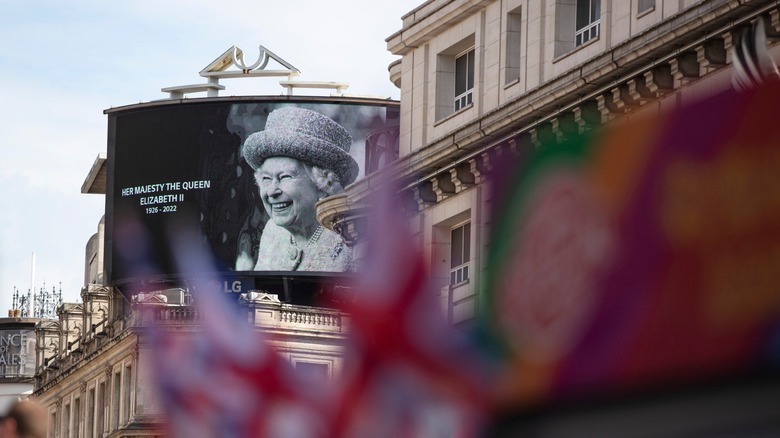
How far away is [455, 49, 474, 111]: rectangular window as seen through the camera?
41.1m

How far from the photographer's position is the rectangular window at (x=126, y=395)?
277 feet

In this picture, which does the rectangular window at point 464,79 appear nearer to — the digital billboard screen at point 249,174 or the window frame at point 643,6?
the window frame at point 643,6

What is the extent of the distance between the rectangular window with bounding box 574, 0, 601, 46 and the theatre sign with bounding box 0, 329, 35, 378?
81.3m

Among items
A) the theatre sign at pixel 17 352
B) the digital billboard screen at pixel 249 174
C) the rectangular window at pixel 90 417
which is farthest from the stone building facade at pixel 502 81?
the theatre sign at pixel 17 352

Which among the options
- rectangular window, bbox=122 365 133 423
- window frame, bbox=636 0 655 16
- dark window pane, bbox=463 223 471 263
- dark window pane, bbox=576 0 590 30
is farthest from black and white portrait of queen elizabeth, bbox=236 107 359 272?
window frame, bbox=636 0 655 16

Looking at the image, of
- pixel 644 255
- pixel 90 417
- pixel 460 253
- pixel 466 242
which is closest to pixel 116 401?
pixel 90 417

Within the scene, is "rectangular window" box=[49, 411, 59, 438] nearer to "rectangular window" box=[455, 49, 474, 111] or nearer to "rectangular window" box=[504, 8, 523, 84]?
"rectangular window" box=[455, 49, 474, 111]

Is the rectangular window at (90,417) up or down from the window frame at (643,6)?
down

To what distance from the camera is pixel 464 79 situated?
4153 cm

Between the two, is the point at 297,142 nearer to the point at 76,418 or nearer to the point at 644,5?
the point at 76,418

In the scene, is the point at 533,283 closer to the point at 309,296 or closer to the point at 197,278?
the point at 197,278

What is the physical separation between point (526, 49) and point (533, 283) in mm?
30958

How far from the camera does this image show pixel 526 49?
125ft

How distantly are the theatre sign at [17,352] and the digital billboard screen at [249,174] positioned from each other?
37.6 m
